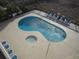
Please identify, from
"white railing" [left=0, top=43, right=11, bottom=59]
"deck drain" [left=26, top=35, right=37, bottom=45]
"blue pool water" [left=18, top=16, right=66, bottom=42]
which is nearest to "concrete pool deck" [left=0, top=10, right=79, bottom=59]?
"deck drain" [left=26, top=35, right=37, bottom=45]

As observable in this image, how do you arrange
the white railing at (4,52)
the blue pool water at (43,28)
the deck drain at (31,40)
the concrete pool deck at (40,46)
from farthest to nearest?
1. the blue pool water at (43,28)
2. the deck drain at (31,40)
3. the concrete pool deck at (40,46)
4. the white railing at (4,52)

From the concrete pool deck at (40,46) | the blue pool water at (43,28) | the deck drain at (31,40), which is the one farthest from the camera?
the blue pool water at (43,28)

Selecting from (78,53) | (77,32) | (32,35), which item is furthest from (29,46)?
(77,32)

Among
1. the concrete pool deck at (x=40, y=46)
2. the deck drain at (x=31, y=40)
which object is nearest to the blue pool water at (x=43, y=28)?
the concrete pool deck at (x=40, y=46)

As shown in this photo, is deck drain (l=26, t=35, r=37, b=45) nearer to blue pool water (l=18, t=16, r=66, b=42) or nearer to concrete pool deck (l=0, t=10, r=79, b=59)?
concrete pool deck (l=0, t=10, r=79, b=59)

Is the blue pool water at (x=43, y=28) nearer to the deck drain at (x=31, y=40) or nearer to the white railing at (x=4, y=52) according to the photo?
the deck drain at (x=31, y=40)

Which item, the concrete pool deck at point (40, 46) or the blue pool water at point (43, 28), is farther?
the blue pool water at point (43, 28)

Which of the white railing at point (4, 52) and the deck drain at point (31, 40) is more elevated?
the white railing at point (4, 52)

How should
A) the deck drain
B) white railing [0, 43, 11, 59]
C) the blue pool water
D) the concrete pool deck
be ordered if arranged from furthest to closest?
1. the blue pool water
2. the deck drain
3. the concrete pool deck
4. white railing [0, 43, 11, 59]
